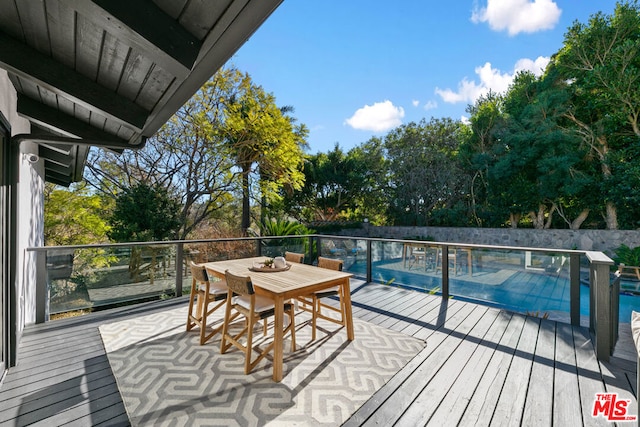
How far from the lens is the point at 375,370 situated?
241cm

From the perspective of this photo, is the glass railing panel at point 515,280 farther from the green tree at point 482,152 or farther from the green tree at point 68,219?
the green tree at point 482,152

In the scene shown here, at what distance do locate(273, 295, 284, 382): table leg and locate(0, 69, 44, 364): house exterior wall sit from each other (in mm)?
2322

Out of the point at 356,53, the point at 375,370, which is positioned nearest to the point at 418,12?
the point at 356,53

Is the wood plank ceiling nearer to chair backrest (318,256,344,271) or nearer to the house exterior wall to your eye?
the house exterior wall

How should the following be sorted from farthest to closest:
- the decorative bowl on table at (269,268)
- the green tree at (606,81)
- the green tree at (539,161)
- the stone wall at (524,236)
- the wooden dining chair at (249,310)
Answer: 1. the green tree at (539,161)
2. the stone wall at (524,236)
3. the green tree at (606,81)
4. the decorative bowl on table at (269,268)
5. the wooden dining chair at (249,310)

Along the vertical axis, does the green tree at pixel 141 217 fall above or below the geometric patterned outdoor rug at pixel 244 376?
above

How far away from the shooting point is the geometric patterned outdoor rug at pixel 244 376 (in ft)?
6.17

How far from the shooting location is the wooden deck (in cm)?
185

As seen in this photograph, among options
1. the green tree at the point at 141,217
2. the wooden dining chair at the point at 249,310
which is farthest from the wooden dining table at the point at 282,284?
the green tree at the point at 141,217

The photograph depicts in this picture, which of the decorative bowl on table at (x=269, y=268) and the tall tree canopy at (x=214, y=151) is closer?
the decorative bowl on table at (x=269, y=268)

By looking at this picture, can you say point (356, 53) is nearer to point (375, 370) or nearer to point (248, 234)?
point (248, 234)

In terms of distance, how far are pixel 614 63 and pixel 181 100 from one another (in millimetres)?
14261

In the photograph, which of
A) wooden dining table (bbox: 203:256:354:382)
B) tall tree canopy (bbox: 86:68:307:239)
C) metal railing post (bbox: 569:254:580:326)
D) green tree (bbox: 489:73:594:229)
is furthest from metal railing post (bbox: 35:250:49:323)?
green tree (bbox: 489:73:594:229)

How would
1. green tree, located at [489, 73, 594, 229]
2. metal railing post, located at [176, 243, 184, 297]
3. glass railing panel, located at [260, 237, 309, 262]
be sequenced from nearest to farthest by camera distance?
1. metal railing post, located at [176, 243, 184, 297]
2. glass railing panel, located at [260, 237, 309, 262]
3. green tree, located at [489, 73, 594, 229]
